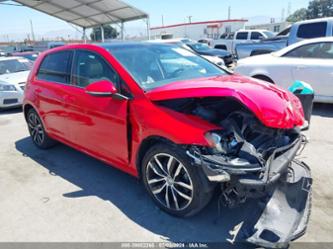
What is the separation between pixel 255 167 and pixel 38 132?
392cm

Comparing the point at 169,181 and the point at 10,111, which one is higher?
the point at 169,181

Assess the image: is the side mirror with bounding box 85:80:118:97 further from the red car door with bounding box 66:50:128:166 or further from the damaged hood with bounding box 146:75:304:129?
the damaged hood with bounding box 146:75:304:129

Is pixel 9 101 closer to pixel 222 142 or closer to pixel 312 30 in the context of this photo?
pixel 222 142

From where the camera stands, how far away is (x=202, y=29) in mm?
48531

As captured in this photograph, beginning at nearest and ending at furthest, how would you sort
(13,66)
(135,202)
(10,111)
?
1. (135,202)
2. (10,111)
3. (13,66)

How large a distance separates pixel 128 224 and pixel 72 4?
18.6 meters

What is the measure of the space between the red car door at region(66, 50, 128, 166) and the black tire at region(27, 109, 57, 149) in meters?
1.07

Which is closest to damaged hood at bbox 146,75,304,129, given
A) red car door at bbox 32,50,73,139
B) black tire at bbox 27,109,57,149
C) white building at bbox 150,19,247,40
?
red car door at bbox 32,50,73,139

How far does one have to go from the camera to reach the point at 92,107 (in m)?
3.34

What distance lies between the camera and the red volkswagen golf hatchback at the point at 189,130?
7.73 ft

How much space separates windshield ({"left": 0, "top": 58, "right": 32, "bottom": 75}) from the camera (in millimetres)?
9266

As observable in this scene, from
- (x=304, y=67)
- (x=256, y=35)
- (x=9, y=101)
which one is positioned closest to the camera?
(x=304, y=67)

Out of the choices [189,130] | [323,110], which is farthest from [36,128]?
[323,110]

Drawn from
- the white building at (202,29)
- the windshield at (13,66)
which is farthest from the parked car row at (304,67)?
the white building at (202,29)
